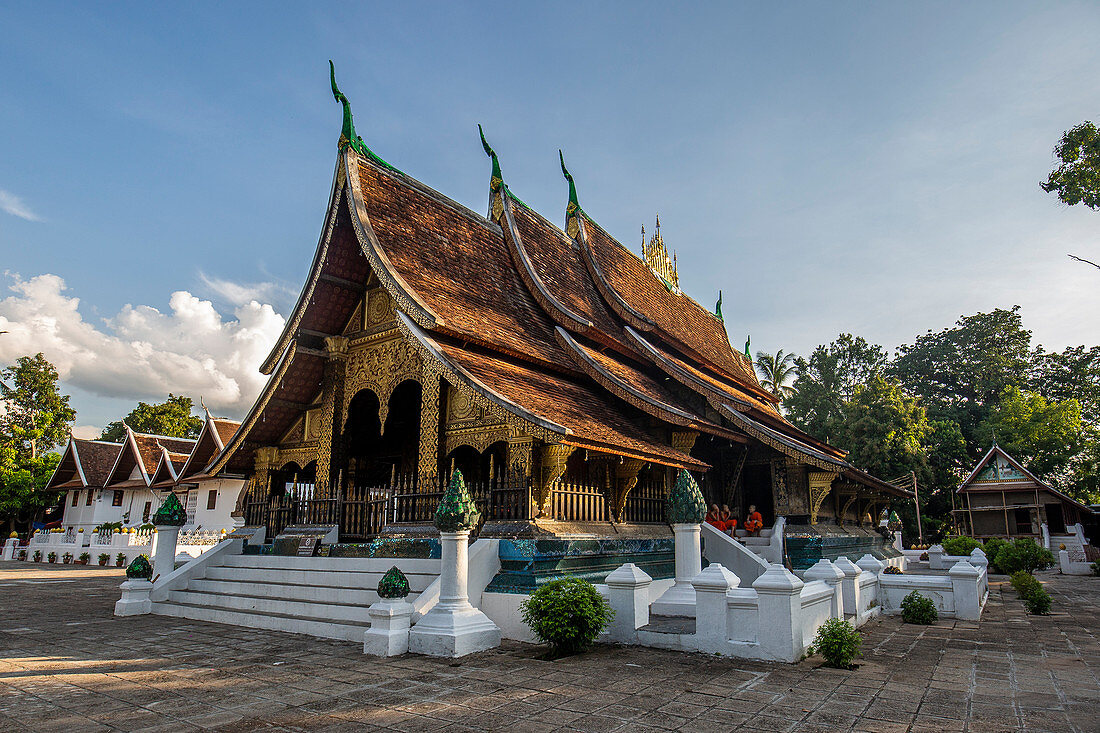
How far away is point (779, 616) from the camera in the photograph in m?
5.44

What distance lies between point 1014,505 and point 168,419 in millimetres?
52248

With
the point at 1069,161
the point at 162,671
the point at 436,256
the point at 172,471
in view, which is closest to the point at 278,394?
the point at 436,256

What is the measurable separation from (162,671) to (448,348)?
456 cm

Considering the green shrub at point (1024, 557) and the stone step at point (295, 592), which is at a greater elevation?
the stone step at point (295, 592)

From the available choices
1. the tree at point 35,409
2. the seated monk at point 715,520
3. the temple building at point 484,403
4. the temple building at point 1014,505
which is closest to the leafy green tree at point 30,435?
the tree at point 35,409

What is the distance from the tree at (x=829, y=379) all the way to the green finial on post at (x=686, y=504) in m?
32.9

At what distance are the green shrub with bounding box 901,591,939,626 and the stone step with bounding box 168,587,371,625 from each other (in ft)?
21.2

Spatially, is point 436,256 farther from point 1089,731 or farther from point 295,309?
point 1089,731

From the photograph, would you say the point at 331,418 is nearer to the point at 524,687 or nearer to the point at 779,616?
the point at 524,687

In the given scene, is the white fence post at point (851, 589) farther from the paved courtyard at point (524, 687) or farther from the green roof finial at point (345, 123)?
the green roof finial at point (345, 123)

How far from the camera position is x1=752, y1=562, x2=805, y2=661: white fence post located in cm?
537

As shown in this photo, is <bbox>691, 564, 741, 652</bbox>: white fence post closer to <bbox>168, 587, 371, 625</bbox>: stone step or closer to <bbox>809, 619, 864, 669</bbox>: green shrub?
<bbox>809, 619, 864, 669</bbox>: green shrub

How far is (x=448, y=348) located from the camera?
849 centimetres

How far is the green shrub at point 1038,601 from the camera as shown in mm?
9266
